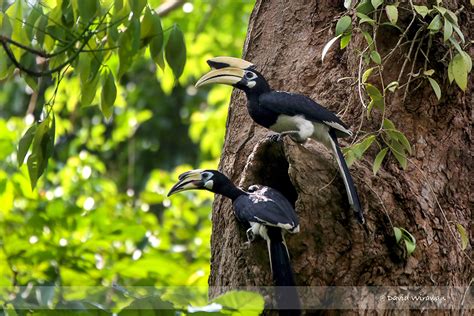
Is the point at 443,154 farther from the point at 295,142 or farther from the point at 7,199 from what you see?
the point at 7,199

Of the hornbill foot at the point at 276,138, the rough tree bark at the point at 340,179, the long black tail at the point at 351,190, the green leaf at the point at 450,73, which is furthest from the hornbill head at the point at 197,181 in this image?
the green leaf at the point at 450,73

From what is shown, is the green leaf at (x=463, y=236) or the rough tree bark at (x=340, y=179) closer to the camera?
the rough tree bark at (x=340, y=179)

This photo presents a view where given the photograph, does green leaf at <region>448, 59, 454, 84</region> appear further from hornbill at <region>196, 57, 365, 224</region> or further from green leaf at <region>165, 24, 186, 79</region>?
green leaf at <region>165, 24, 186, 79</region>

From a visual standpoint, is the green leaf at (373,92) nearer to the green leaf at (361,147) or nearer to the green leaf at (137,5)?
the green leaf at (361,147)

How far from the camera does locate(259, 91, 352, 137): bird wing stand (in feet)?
8.75

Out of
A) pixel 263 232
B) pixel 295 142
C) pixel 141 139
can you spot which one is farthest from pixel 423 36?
pixel 141 139

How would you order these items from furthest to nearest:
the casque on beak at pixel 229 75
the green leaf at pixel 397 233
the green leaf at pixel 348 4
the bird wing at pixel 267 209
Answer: the green leaf at pixel 348 4 < the casque on beak at pixel 229 75 < the green leaf at pixel 397 233 < the bird wing at pixel 267 209

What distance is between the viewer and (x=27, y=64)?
2764 mm

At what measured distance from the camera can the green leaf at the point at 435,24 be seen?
2764mm

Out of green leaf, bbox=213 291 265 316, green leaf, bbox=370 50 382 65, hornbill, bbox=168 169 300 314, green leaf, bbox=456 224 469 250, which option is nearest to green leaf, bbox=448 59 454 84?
green leaf, bbox=370 50 382 65

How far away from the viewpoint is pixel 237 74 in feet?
9.32

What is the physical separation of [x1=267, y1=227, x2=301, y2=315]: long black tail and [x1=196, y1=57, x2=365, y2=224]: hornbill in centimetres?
30

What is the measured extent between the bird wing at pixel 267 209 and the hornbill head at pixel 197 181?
148 millimetres

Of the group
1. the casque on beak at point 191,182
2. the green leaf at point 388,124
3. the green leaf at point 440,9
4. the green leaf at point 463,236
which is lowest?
the green leaf at point 463,236
